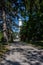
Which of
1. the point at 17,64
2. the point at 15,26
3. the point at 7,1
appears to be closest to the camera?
the point at 17,64

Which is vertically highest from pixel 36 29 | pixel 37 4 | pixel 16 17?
pixel 37 4

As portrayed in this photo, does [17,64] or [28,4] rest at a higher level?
[28,4]

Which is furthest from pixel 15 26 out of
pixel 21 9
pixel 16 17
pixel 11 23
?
pixel 21 9

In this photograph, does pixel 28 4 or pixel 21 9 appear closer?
pixel 28 4

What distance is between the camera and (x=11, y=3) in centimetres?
2228

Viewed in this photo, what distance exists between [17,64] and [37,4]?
479 inches

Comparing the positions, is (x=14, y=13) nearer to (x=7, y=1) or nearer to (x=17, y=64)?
(x=7, y=1)

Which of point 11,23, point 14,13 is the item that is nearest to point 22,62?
point 14,13

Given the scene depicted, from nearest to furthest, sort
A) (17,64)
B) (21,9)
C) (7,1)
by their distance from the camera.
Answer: (17,64)
(7,1)
(21,9)

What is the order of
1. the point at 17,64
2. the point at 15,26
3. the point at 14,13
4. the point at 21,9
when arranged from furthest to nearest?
the point at 15,26 → the point at 14,13 → the point at 21,9 → the point at 17,64

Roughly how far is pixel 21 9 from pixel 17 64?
15.8 metres

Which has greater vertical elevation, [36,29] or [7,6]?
[7,6]

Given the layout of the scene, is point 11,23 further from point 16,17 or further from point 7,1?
point 7,1

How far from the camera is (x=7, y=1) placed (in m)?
21.5
